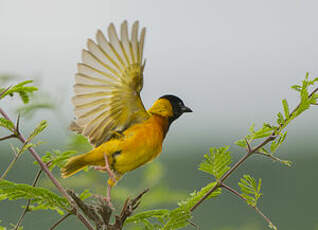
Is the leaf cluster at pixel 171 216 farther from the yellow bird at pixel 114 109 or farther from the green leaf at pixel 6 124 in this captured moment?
the green leaf at pixel 6 124

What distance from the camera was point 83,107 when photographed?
108 centimetres

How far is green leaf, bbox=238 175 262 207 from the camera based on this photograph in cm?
103

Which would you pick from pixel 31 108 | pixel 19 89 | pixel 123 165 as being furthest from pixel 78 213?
pixel 31 108

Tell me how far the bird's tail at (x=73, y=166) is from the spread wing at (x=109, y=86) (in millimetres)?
75

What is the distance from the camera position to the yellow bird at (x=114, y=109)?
3.49 feet

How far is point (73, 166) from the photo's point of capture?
1.13 m

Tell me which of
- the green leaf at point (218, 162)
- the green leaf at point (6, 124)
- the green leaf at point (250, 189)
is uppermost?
the green leaf at point (6, 124)

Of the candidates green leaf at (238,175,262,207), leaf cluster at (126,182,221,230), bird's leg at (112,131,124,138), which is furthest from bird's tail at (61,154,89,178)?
green leaf at (238,175,262,207)

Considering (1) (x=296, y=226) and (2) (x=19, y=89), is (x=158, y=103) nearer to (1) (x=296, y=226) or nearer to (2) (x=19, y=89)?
(2) (x=19, y=89)

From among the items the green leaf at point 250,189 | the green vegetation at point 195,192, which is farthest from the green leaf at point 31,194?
the green leaf at point 250,189

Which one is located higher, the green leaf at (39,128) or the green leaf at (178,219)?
the green leaf at (39,128)

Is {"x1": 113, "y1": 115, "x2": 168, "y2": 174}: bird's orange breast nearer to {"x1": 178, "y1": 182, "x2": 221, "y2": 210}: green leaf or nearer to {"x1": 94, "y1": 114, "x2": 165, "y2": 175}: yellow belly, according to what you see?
{"x1": 94, "y1": 114, "x2": 165, "y2": 175}: yellow belly

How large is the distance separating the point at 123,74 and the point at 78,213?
40 cm

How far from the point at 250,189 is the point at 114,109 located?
1.14 feet
